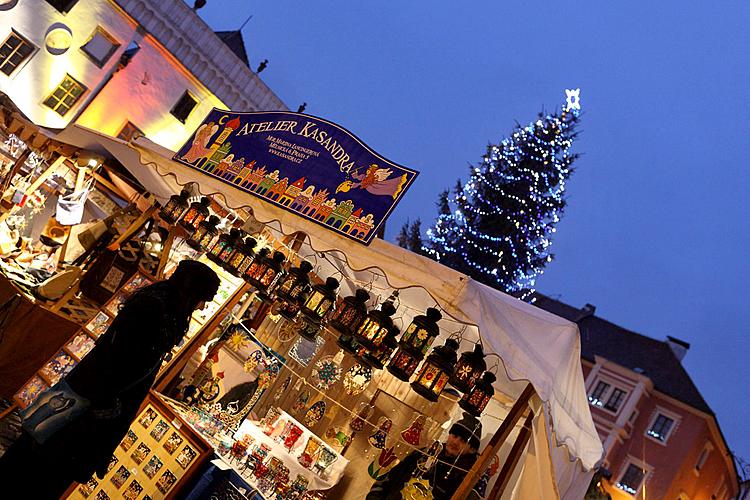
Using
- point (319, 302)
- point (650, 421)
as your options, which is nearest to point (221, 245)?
point (319, 302)

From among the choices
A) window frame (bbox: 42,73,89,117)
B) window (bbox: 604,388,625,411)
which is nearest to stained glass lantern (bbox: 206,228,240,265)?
window frame (bbox: 42,73,89,117)

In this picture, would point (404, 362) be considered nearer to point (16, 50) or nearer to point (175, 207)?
point (175, 207)

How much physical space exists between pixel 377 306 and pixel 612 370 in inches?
1259

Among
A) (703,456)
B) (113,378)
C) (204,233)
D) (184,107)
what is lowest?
(113,378)

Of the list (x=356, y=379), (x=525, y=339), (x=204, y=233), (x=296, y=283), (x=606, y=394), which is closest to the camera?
(x=525, y=339)

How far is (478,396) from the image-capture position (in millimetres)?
6824

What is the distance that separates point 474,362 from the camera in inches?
267

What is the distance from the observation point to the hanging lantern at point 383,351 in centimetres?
720

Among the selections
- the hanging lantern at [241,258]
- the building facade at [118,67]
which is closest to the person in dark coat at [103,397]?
the hanging lantern at [241,258]

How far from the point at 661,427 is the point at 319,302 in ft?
114

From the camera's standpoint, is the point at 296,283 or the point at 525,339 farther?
the point at 296,283

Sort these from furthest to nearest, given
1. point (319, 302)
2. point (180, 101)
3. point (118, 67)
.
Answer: point (180, 101) → point (118, 67) → point (319, 302)

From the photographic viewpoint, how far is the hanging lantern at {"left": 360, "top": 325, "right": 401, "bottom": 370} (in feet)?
23.6

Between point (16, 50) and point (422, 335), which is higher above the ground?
point (16, 50)
